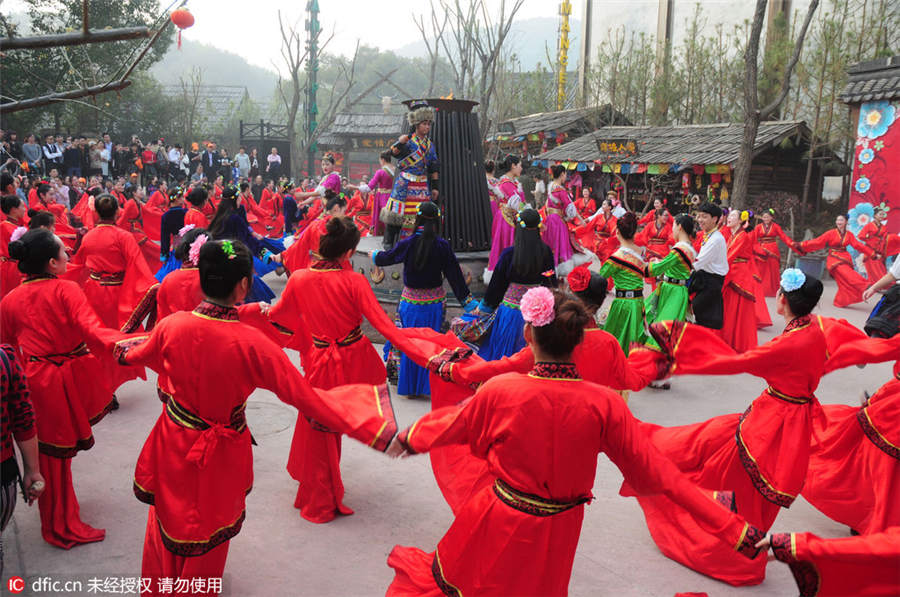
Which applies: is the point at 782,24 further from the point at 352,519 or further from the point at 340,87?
the point at 340,87

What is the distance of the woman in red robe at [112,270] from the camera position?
5496mm

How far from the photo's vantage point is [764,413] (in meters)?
3.73

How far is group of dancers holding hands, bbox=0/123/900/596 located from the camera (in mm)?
2537

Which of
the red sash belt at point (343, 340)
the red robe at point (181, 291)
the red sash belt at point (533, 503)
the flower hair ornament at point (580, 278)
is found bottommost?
the red sash belt at point (533, 503)

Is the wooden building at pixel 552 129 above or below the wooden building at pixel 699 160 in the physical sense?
above

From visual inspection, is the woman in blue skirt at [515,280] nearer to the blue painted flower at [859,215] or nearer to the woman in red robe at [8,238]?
the woman in red robe at [8,238]

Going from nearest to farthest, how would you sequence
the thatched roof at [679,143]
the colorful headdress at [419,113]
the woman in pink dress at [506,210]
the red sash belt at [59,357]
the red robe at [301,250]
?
1. the red sash belt at [59,357]
2. the red robe at [301,250]
3. the colorful headdress at [419,113]
4. the woman in pink dress at [506,210]
5. the thatched roof at [679,143]

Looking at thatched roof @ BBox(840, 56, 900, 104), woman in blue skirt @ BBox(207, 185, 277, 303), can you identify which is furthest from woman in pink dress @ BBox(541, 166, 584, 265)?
thatched roof @ BBox(840, 56, 900, 104)

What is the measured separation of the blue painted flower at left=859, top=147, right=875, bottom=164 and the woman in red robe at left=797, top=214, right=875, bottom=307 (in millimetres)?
Answer: 3548

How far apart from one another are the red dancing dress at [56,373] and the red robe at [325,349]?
1.05 metres

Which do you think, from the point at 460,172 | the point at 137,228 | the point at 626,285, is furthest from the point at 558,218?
the point at 137,228

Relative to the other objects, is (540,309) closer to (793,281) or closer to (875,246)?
(793,281)

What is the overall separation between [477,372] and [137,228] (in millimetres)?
8877

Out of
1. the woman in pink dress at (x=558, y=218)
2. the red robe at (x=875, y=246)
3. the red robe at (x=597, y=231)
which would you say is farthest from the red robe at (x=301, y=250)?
the red robe at (x=875, y=246)
